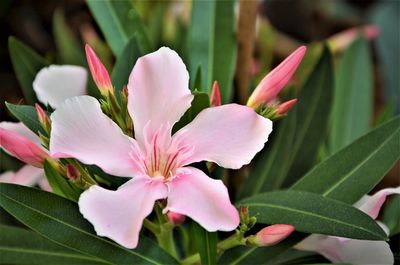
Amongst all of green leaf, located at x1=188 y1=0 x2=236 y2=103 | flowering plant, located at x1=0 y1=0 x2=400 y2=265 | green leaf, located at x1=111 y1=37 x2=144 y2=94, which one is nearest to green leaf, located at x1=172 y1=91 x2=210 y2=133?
flowering plant, located at x1=0 y1=0 x2=400 y2=265

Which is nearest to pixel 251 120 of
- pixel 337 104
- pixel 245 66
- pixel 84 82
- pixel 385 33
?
pixel 84 82

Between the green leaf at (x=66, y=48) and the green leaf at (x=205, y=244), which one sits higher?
the green leaf at (x=66, y=48)

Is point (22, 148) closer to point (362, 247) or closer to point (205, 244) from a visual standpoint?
point (205, 244)

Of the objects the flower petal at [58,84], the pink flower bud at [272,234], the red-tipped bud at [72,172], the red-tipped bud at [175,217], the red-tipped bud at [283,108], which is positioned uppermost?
the red-tipped bud at [283,108]

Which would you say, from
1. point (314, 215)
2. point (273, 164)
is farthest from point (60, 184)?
point (273, 164)

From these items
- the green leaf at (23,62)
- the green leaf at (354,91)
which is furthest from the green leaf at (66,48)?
the green leaf at (354,91)

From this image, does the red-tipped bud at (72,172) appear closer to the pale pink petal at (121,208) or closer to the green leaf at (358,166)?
the pale pink petal at (121,208)
